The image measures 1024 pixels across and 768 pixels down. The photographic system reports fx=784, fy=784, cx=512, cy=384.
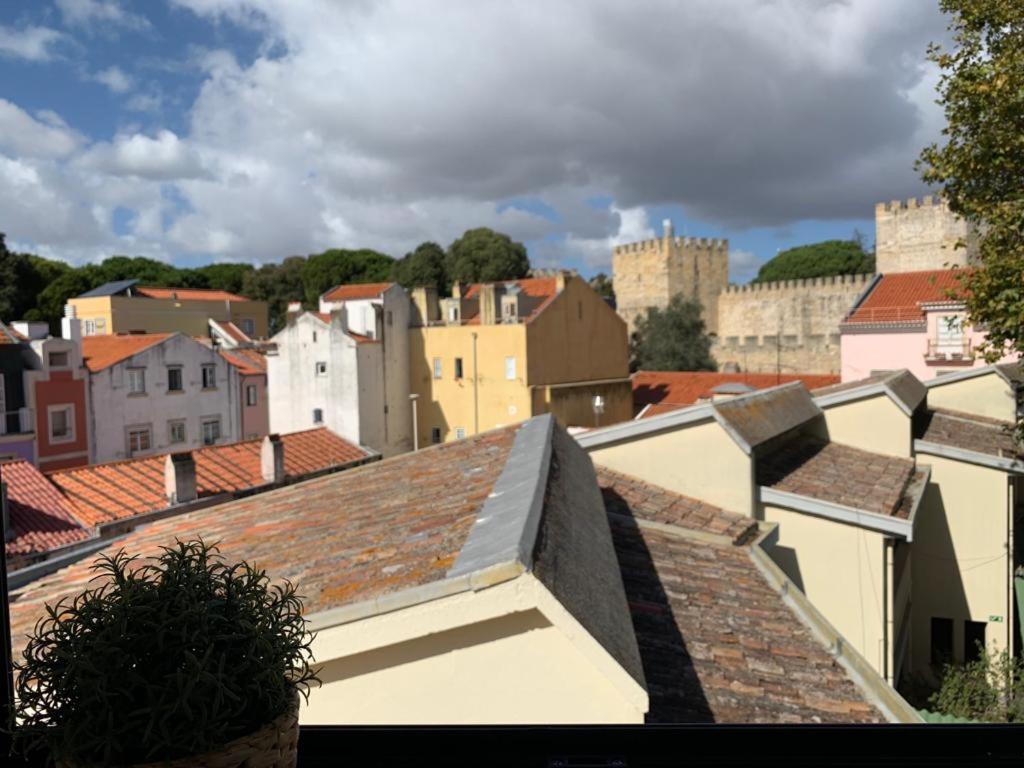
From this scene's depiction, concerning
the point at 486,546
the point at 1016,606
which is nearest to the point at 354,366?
the point at 1016,606

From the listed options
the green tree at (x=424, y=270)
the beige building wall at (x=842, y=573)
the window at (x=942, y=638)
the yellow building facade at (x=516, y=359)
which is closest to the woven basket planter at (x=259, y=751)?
the beige building wall at (x=842, y=573)

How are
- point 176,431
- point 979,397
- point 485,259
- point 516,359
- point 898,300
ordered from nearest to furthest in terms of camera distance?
point 979,397 < point 176,431 < point 898,300 < point 516,359 < point 485,259

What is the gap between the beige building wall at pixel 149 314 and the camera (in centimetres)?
1981

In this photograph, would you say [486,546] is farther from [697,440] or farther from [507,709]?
[697,440]

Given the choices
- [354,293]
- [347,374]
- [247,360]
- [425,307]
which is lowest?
[347,374]

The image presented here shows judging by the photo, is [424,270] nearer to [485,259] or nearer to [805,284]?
[485,259]

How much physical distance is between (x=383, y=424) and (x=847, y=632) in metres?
13.0

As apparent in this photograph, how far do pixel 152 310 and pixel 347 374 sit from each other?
839 centimetres

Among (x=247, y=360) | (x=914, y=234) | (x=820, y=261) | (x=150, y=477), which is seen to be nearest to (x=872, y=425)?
(x=150, y=477)

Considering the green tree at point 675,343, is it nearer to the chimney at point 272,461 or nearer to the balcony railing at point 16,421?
the chimney at point 272,461

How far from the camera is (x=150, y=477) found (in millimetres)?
7973

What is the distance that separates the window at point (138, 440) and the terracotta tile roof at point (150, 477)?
15.0ft

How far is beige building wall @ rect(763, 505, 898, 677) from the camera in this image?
13.3 ft

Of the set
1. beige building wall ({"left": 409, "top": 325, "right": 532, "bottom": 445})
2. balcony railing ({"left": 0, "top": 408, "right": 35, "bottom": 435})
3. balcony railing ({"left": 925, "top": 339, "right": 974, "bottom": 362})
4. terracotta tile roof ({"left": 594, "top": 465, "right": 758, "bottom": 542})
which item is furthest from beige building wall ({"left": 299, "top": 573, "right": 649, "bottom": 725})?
beige building wall ({"left": 409, "top": 325, "right": 532, "bottom": 445})
